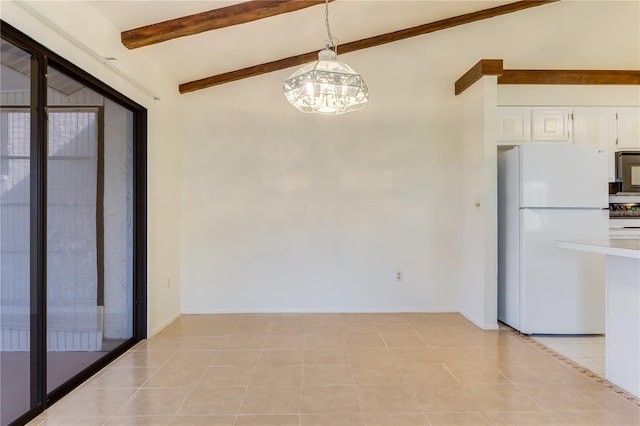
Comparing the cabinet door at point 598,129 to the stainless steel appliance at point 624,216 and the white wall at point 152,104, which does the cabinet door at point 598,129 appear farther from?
the white wall at point 152,104

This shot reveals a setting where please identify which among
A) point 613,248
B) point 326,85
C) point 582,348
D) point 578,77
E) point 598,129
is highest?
point 578,77

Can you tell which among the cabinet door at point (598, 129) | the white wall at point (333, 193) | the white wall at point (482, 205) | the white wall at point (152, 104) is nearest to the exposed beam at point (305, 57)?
the white wall at point (333, 193)

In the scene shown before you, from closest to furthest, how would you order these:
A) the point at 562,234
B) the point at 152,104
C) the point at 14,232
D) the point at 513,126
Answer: the point at 14,232, the point at 562,234, the point at 152,104, the point at 513,126

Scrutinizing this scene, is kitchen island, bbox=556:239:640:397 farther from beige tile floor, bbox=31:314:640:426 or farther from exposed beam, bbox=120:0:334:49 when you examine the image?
exposed beam, bbox=120:0:334:49

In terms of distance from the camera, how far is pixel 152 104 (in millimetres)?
3541

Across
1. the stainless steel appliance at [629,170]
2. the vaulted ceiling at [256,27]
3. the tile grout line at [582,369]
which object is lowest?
the tile grout line at [582,369]

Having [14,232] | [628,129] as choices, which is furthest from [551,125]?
[14,232]

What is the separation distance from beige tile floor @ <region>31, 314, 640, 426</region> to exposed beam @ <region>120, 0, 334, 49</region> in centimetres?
260

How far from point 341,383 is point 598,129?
3.92 meters

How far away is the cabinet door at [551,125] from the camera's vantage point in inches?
156

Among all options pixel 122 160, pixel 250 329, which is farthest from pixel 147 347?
pixel 122 160

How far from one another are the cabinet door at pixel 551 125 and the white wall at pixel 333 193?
648mm

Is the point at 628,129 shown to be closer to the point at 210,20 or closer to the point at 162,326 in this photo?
the point at 210,20

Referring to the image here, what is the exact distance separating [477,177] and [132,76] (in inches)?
134
